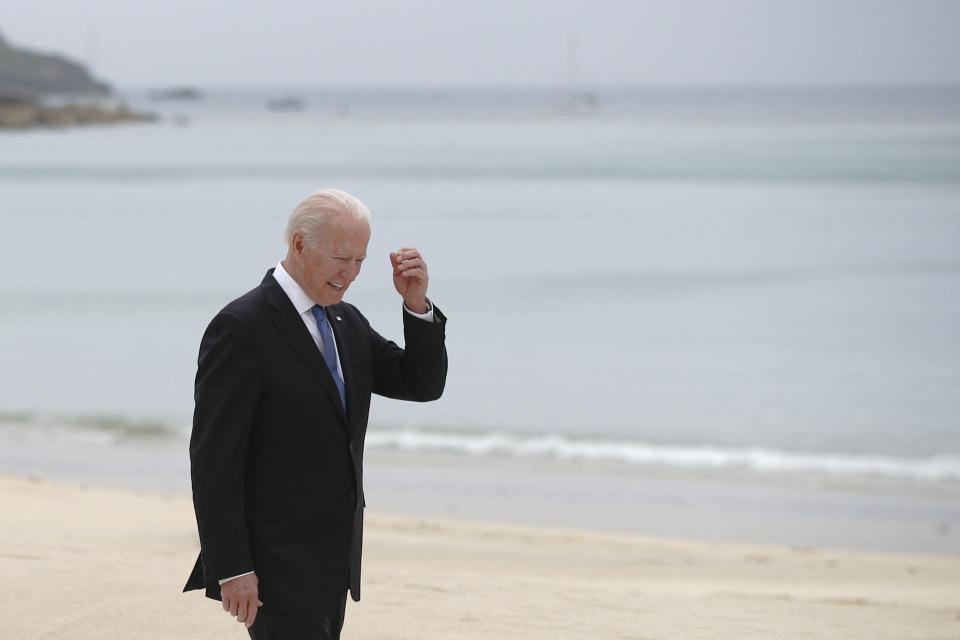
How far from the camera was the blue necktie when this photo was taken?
283 centimetres

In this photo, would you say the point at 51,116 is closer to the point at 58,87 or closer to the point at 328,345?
the point at 58,87

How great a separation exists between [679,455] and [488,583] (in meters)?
5.71

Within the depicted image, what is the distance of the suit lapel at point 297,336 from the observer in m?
2.73

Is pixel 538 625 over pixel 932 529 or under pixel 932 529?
under

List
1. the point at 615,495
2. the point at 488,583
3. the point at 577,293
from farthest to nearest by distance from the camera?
the point at 577,293
the point at 615,495
the point at 488,583

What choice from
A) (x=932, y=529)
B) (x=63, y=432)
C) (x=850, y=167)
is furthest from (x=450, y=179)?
(x=932, y=529)

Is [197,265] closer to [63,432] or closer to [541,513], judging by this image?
[63,432]

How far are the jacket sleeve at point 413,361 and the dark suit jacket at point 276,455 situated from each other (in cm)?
13

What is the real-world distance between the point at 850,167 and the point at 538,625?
50.1 metres

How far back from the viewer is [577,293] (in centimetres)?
2289

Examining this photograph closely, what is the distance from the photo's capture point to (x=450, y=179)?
50062 mm

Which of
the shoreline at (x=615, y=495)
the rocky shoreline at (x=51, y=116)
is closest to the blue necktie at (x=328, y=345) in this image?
the shoreline at (x=615, y=495)

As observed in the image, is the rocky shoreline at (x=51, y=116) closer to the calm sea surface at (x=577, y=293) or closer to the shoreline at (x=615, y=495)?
the calm sea surface at (x=577, y=293)

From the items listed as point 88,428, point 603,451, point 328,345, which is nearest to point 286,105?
point 88,428
